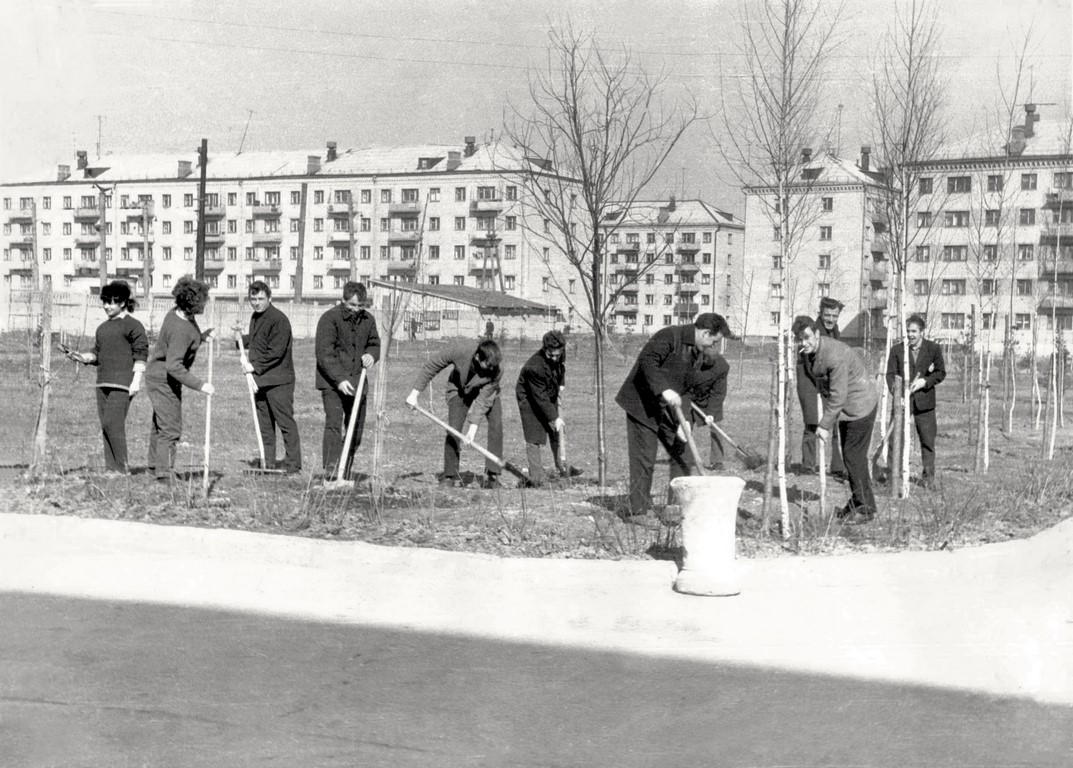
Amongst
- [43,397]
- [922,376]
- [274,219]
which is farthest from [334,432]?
[274,219]

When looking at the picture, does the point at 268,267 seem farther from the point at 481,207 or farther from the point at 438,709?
the point at 438,709

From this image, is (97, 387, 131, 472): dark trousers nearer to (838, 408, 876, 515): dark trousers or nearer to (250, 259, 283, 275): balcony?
(838, 408, 876, 515): dark trousers

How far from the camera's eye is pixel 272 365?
1078cm

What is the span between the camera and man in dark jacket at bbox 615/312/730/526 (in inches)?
336

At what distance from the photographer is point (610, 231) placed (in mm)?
11445

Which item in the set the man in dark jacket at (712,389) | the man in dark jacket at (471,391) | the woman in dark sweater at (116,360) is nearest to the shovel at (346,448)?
the man in dark jacket at (471,391)

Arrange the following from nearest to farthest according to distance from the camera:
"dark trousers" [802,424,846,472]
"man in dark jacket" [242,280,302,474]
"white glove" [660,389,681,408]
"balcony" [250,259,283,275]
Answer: "white glove" [660,389,681,408] < "man in dark jacket" [242,280,302,474] < "dark trousers" [802,424,846,472] < "balcony" [250,259,283,275]

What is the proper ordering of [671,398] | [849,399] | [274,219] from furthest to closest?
[274,219] → [849,399] → [671,398]

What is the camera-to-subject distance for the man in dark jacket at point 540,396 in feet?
35.7

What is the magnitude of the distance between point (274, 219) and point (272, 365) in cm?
9170

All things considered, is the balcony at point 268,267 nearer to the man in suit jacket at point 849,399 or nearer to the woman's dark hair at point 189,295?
the woman's dark hair at point 189,295

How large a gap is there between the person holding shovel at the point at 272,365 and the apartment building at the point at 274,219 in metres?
77.2

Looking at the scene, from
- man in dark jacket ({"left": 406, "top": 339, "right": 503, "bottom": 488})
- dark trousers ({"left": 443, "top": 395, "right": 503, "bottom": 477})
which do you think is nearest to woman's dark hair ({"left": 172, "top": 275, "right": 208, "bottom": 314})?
man in dark jacket ({"left": 406, "top": 339, "right": 503, "bottom": 488})

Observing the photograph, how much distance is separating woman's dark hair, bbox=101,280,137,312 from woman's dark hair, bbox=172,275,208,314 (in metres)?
0.48
